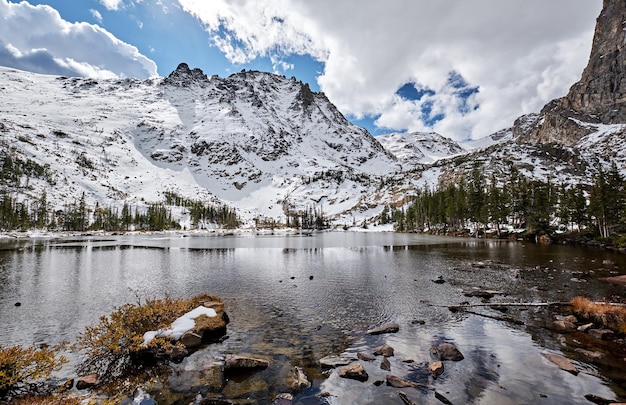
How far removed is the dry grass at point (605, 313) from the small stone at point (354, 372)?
49.9ft

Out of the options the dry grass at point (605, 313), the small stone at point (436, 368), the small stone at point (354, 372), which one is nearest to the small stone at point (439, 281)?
the dry grass at point (605, 313)

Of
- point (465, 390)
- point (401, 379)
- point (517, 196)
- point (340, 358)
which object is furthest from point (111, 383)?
point (517, 196)

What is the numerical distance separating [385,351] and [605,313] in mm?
14281

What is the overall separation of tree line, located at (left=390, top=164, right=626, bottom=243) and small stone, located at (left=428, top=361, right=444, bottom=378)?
202 feet

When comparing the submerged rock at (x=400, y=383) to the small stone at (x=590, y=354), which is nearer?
the submerged rock at (x=400, y=383)

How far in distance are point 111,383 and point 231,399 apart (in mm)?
5615

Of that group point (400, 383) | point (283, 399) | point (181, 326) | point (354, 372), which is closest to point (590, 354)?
point (400, 383)

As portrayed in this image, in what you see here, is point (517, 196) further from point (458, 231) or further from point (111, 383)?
point (111, 383)

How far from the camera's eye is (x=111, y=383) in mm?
13086

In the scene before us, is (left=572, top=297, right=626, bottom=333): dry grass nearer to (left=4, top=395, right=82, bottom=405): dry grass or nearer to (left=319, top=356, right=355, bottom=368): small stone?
(left=319, top=356, right=355, bottom=368): small stone

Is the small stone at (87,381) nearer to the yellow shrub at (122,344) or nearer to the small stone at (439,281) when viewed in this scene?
the yellow shrub at (122,344)

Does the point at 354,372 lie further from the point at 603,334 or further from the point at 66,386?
the point at 603,334

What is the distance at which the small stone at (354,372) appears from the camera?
1345 cm

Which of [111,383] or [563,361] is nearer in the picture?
[111,383]
